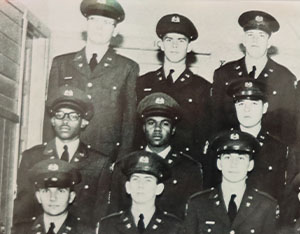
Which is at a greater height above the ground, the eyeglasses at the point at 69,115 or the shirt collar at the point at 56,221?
the eyeglasses at the point at 69,115

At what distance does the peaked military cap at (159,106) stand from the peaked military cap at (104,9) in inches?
9.3

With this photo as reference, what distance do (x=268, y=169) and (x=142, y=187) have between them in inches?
13.4

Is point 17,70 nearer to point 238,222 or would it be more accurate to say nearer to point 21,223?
point 21,223

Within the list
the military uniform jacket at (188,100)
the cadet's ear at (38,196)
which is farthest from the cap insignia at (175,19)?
the cadet's ear at (38,196)

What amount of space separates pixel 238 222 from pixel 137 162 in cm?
30

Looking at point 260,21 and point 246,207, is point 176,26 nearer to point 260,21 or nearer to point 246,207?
point 260,21

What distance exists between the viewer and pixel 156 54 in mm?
1256

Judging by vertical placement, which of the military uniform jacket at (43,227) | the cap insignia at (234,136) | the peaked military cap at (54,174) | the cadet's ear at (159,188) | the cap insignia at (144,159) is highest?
the cap insignia at (234,136)

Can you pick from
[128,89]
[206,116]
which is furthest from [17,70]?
[206,116]

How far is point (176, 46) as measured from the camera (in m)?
1.24

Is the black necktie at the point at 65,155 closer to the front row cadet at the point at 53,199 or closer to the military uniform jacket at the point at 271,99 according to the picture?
the front row cadet at the point at 53,199

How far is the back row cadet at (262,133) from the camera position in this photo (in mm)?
1206

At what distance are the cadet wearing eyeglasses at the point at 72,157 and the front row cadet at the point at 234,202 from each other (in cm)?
26

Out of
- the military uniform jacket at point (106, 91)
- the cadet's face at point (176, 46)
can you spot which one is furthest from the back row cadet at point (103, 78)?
the cadet's face at point (176, 46)
